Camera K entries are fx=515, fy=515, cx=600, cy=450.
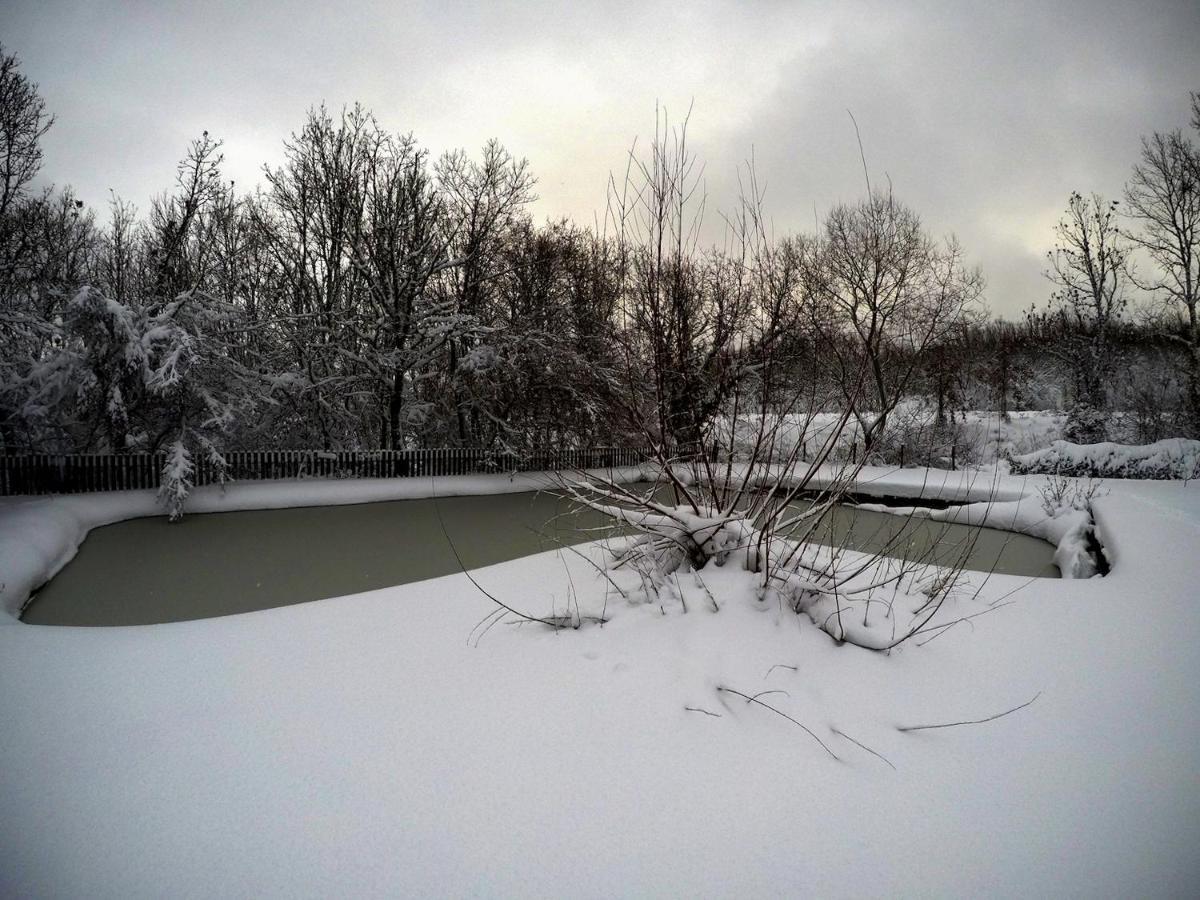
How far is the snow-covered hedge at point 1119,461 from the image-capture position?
9.80 m

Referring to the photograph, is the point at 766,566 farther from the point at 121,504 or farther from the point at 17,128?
the point at 17,128

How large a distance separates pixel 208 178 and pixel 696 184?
14.4 m

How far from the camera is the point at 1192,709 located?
2.07 meters

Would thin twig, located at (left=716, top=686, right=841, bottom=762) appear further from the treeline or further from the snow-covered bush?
the treeline

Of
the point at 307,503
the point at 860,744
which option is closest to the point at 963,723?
the point at 860,744

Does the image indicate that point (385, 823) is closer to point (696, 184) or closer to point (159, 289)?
point (696, 184)

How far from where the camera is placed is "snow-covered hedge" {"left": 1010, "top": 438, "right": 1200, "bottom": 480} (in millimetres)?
9805

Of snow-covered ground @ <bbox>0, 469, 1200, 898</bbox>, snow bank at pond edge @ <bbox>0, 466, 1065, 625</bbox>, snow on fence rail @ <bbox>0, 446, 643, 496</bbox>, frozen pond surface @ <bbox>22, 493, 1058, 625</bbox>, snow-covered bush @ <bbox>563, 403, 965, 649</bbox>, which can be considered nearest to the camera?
snow-covered ground @ <bbox>0, 469, 1200, 898</bbox>

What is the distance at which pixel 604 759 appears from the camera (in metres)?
1.70

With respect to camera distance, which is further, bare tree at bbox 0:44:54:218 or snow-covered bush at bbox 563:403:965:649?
bare tree at bbox 0:44:54:218

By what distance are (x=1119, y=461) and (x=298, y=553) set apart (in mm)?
15053

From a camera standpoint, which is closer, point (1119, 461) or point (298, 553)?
point (298, 553)

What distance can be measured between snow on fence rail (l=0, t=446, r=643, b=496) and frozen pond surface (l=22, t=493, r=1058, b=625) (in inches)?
56.8

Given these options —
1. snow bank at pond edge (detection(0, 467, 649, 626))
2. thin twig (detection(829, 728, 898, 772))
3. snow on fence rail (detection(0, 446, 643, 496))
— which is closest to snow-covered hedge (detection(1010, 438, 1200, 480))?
snow bank at pond edge (detection(0, 467, 649, 626))
